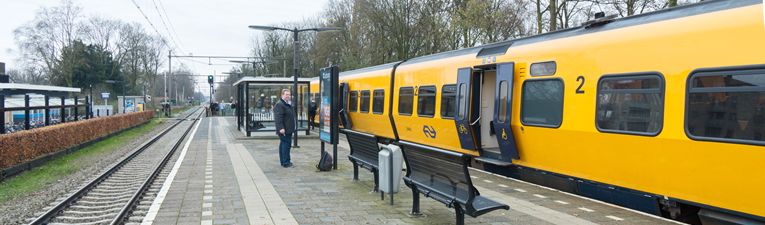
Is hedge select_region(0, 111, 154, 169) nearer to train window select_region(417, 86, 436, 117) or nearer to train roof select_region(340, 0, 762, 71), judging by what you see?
train window select_region(417, 86, 436, 117)

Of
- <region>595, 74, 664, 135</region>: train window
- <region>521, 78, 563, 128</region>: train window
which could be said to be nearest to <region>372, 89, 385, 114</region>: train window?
<region>521, 78, 563, 128</region>: train window

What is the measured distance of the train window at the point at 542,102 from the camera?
728cm

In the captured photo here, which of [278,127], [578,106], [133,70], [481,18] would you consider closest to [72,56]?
[133,70]

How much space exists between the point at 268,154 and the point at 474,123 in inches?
225

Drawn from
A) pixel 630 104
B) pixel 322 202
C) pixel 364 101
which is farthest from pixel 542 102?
pixel 364 101

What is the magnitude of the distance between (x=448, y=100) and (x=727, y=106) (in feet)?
19.6

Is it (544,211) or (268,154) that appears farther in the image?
(268,154)

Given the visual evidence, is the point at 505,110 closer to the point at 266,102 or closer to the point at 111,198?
the point at 111,198

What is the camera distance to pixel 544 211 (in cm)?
607

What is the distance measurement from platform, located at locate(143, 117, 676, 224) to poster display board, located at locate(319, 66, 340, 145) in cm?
74

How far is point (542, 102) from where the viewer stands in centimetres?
757

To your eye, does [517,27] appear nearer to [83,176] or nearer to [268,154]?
[268,154]

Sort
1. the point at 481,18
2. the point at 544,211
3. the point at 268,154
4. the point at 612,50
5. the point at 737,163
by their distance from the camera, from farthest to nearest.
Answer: the point at 481,18 < the point at 268,154 < the point at 612,50 < the point at 544,211 < the point at 737,163

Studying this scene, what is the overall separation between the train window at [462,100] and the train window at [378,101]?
468cm
